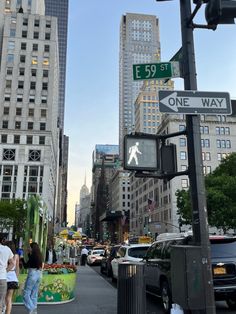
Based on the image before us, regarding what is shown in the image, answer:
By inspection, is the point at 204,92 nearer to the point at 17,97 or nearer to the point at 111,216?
the point at 17,97

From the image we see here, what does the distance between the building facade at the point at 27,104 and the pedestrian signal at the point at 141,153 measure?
71167 mm

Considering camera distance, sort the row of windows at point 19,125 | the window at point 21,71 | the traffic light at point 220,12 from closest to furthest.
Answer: the traffic light at point 220,12
the row of windows at point 19,125
the window at point 21,71

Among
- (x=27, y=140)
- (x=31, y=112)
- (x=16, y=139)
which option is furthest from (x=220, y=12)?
(x=31, y=112)

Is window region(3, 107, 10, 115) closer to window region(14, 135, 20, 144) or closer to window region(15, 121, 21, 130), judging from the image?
window region(15, 121, 21, 130)

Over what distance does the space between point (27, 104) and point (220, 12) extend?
253 ft

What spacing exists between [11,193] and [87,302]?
219 feet

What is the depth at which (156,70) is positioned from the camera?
5.86 meters

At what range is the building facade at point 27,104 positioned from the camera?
75.2m

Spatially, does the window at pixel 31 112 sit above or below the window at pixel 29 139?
above

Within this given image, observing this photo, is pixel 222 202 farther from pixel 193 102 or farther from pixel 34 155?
pixel 34 155

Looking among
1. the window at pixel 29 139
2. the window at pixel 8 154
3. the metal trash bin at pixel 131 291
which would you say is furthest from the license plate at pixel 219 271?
the window at pixel 8 154

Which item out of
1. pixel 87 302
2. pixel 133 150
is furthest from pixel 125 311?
pixel 87 302

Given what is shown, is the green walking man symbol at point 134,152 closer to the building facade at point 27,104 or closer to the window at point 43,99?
the building facade at point 27,104

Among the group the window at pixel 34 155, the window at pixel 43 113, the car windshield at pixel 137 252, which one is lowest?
the car windshield at pixel 137 252
